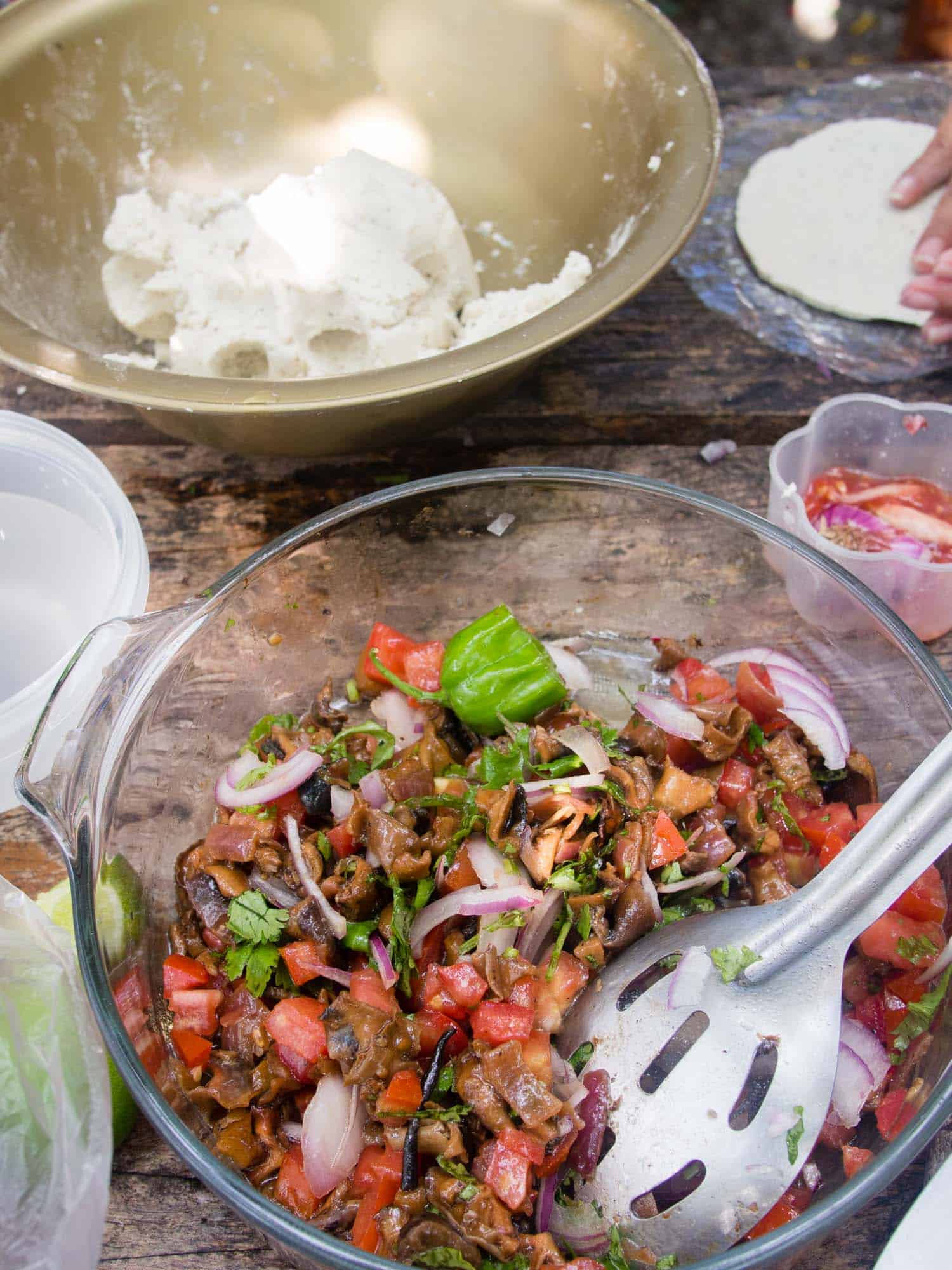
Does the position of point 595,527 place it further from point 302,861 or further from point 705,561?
point 302,861

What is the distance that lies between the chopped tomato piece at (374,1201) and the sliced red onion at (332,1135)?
49 mm

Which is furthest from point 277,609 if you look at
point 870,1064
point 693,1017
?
point 870,1064

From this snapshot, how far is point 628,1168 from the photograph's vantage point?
1367 mm

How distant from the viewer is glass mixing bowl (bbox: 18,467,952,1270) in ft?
4.98

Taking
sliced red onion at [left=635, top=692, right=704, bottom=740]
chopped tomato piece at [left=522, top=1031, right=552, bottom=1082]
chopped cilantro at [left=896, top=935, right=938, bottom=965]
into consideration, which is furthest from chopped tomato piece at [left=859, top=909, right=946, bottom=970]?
chopped tomato piece at [left=522, top=1031, right=552, bottom=1082]

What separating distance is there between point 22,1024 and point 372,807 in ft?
1.93

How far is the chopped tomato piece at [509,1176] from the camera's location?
52.1 inches

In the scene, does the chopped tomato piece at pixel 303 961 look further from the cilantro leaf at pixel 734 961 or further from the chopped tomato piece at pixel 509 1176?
the cilantro leaf at pixel 734 961

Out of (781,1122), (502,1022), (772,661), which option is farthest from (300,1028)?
(772,661)

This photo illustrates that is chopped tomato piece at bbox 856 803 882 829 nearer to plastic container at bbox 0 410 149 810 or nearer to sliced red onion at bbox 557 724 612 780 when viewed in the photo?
sliced red onion at bbox 557 724 612 780

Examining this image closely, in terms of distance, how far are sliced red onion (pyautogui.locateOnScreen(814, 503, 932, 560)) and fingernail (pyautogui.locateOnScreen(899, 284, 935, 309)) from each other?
0.66 metres

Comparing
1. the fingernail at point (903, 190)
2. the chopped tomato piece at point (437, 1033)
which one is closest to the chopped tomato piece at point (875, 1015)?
the chopped tomato piece at point (437, 1033)

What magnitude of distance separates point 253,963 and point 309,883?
0.14m

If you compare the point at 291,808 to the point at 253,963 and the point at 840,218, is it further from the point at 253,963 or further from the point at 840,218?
the point at 840,218
